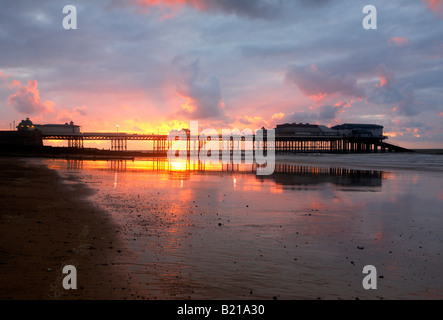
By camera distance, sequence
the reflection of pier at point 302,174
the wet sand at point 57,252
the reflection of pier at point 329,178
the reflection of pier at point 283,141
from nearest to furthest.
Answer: the wet sand at point 57,252 → the reflection of pier at point 329,178 → the reflection of pier at point 302,174 → the reflection of pier at point 283,141

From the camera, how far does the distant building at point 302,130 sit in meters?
168

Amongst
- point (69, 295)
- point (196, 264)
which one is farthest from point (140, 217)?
point (69, 295)

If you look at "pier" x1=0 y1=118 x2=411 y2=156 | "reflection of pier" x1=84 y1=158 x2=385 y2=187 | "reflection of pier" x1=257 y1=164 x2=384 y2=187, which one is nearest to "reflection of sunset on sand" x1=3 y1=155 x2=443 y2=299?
"reflection of pier" x1=257 y1=164 x2=384 y2=187

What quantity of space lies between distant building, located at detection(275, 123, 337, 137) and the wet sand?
157 metres

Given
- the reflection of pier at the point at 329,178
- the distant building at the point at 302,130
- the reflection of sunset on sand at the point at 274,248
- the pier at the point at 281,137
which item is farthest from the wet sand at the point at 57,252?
the distant building at the point at 302,130

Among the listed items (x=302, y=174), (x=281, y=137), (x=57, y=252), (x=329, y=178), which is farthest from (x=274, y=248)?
(x=281, y=137)

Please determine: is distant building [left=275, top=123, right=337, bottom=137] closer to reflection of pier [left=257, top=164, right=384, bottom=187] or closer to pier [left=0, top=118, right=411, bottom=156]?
pier [left=0, top=118, right=411, bottom=156]

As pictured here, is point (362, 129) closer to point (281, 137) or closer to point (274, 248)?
point (281, 137)

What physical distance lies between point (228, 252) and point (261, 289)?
229cm

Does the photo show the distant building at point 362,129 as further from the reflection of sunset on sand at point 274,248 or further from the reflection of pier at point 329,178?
the reflection of sunset on sand at point 274,248

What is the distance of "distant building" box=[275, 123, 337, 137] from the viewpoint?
168 meters

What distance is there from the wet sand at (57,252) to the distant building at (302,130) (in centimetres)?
15685

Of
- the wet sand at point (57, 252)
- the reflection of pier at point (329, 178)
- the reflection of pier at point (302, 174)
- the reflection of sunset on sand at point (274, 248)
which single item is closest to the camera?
the wet sand at point (57, 252)

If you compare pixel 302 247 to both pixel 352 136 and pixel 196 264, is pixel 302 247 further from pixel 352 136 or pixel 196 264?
pixel 352 136
